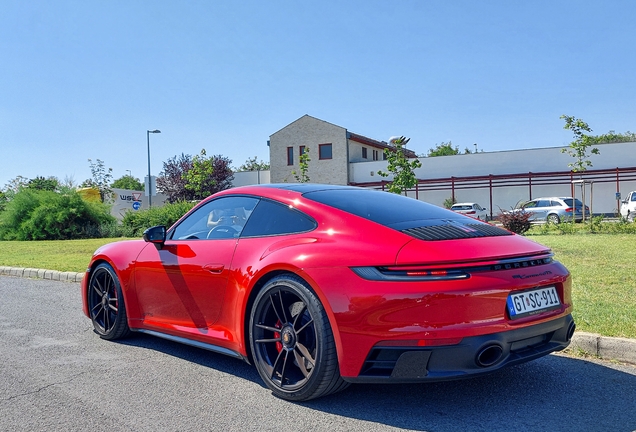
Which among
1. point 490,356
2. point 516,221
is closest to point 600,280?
point 490,356

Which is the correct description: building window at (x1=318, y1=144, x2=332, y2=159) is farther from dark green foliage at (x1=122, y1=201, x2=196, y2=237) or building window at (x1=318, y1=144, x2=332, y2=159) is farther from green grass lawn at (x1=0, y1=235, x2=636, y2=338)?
green grass lawn at (x1=0, y1=235, x2=636, y2=338)

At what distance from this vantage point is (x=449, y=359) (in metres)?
2.91

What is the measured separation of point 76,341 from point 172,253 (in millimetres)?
1637

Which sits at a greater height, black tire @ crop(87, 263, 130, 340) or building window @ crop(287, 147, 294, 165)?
building window @ crop(287, 147, 294, 165)

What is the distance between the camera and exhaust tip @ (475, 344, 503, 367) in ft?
9.70

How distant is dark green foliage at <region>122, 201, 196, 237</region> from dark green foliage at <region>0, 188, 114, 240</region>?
1.98 meters

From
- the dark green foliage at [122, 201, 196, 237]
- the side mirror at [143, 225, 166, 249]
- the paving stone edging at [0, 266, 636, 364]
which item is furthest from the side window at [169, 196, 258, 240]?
the dark green foliage at [122, 201, 196, 237]

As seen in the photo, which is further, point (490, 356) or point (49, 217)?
point (49, 217)

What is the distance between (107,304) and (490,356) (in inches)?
144

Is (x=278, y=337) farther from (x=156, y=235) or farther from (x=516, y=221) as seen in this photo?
(x=516, y=221)

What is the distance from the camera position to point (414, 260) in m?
2.99

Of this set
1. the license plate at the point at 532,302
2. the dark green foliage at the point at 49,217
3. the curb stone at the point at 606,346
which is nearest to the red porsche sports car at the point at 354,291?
the license plate at the point at 532,302

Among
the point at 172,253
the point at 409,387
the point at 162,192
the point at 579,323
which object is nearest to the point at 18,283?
the point at 172,253

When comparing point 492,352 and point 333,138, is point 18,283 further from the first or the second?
point 333,138
